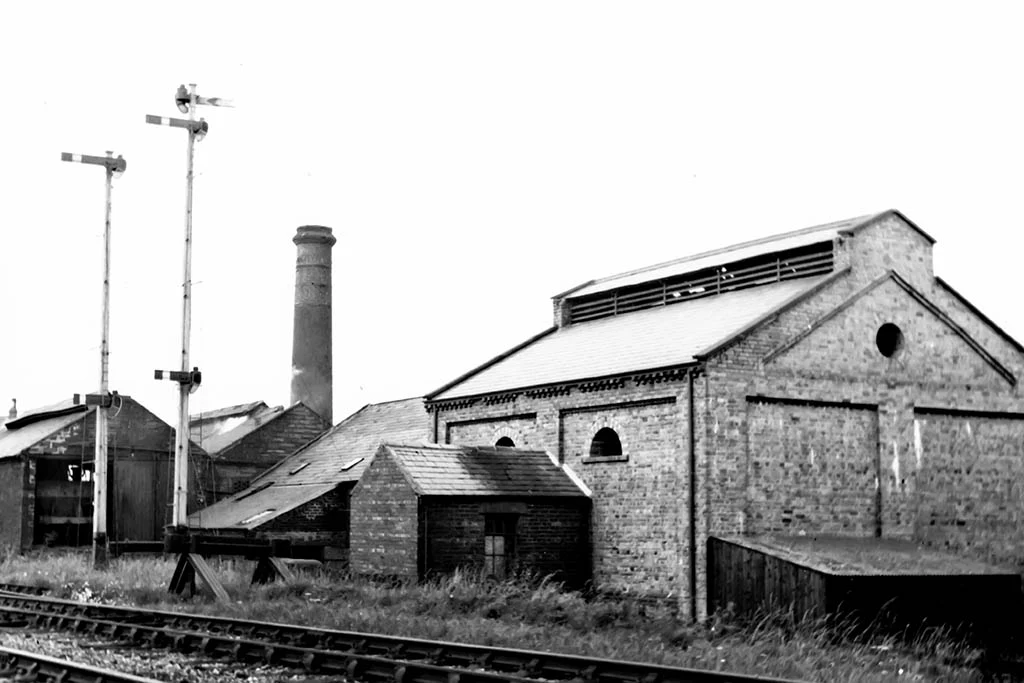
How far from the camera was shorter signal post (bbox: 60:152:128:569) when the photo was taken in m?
26.9

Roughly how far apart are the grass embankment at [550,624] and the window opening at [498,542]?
36.4 inches

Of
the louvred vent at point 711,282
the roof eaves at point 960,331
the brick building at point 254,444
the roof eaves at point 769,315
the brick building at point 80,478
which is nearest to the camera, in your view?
the roof eaves at point 769,315

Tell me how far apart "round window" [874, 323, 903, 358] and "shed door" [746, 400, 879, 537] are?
1.39 m

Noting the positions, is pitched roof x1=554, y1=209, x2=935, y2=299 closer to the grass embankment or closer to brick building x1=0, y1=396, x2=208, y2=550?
the grass embankment

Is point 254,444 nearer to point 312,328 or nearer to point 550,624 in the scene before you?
point 312,328

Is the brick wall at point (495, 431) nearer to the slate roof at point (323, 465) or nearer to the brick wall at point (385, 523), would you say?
the slate roof at point (323, 465)

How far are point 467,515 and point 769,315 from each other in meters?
6.77

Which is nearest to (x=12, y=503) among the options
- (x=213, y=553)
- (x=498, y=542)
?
(x=213, y=553)

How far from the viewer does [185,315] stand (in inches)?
953

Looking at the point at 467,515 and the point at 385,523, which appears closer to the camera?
the point at 467,515

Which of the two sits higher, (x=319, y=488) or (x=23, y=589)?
(x=319, y=488)

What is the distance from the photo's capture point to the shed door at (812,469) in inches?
898

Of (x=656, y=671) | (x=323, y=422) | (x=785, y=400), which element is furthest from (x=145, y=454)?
Result: (x=656, y=671)

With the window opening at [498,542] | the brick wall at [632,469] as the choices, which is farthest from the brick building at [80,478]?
the window opening at [498,542]
